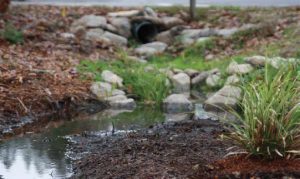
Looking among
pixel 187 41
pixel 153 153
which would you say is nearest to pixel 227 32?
pixel 187 41

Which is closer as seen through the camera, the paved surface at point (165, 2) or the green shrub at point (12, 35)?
the green shrub at point (12, 35)

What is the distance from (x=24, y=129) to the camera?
8898mm

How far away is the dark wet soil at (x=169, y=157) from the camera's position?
5758mm

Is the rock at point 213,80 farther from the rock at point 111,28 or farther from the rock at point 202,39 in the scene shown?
the rock at point 111,28

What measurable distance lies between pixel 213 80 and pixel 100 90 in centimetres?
219

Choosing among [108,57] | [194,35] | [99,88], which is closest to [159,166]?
[99,88]

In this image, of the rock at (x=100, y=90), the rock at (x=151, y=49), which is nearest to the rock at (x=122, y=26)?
the rock at (x=151, y=49)

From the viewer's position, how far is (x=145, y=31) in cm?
1545

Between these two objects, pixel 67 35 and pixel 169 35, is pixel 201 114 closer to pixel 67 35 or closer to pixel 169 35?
pixel 67 35

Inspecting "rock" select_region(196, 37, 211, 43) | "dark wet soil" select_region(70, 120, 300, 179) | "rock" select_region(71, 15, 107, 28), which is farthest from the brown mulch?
"rock" select_region(71, 15, 107, 28)

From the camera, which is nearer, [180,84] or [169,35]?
[180,84]

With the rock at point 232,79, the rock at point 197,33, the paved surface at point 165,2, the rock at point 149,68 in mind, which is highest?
the paved surface at point 165,2

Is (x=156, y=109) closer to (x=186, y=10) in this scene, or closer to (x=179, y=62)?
(x=179, y=62)

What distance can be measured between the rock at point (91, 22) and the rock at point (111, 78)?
3291mm
